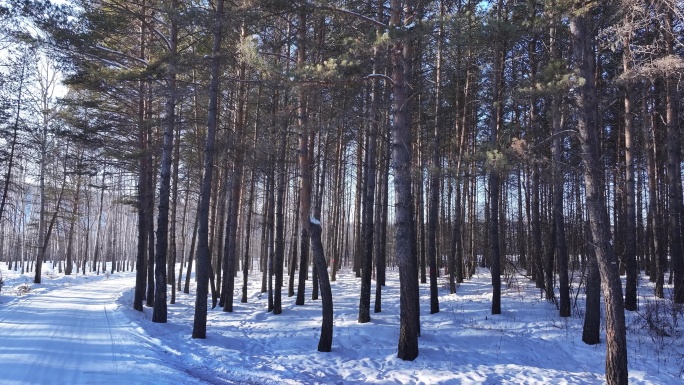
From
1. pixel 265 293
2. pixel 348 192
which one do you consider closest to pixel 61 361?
pixel 265 293

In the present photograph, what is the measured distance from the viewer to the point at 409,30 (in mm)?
7207

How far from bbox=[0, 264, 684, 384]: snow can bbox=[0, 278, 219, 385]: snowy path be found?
21mm

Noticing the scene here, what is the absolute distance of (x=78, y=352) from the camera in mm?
7738

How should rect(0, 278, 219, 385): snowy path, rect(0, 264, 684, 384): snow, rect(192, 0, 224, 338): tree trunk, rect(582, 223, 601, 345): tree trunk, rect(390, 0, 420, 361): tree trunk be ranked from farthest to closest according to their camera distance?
rect(192, 0, 224, 338): tree trunk → rect(582, 223, 601, 345): tree trunk → rect(390, 0, 420, 361): tree trunk → rect(0, 264, 684, 384): snow → rect(0, 278, 219, 385): snowy path

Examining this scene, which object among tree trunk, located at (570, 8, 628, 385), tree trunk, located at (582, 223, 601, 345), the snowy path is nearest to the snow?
the snowy path

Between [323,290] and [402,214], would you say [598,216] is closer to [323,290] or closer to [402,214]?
[402,214]

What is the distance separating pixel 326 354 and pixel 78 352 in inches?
190

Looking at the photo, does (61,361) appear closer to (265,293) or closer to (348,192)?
(265,293)

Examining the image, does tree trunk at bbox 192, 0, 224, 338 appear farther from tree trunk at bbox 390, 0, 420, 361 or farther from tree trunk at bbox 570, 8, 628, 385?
tree trunk at bbox 570, 8, 628, 385

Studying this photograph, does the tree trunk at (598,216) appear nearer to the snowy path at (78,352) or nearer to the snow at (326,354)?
the snow at (326,354)

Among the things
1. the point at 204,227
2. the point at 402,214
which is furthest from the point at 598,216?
the point at 204,227

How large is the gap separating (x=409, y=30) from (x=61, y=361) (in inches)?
330

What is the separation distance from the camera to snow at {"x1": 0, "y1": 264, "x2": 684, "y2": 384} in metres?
7.12

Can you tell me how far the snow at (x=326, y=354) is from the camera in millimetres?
7117
